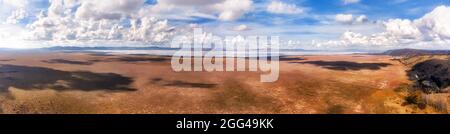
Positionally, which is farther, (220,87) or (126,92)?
(220,87)

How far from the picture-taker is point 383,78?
7819cm
